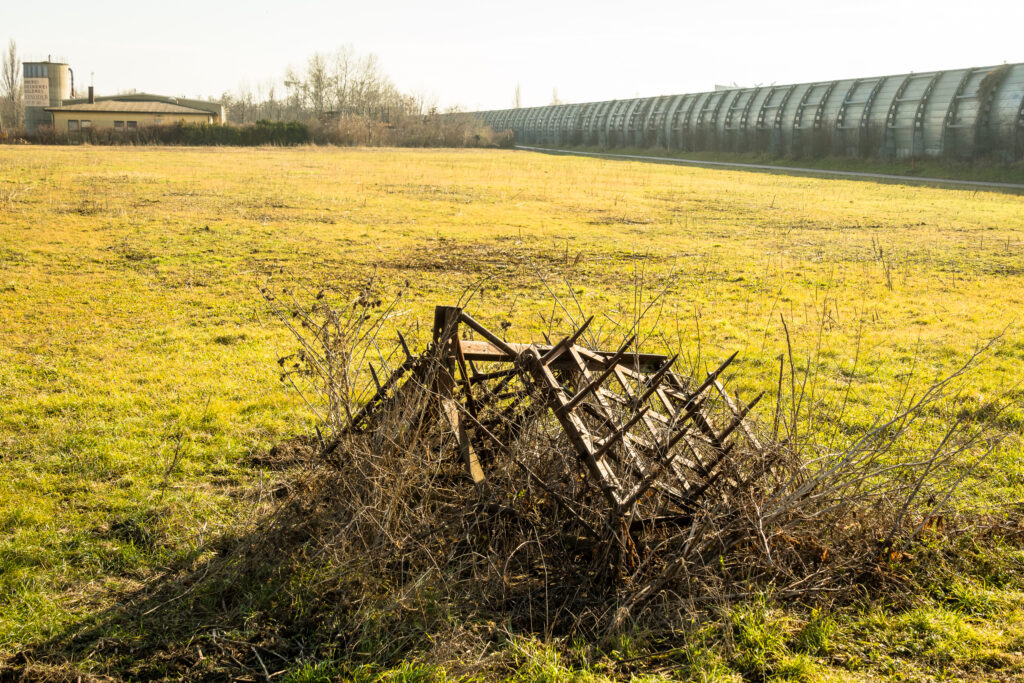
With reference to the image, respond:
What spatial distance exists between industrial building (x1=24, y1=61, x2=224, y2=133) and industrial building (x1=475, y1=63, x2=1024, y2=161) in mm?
36099

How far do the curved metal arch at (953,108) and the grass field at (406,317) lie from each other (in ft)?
39.8

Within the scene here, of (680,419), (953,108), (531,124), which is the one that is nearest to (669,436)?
(680,419)

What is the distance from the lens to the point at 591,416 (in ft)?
14.0

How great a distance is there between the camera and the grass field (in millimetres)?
3928

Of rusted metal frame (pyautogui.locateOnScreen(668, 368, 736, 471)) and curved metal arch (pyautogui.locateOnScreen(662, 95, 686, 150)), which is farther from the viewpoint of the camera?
curved metal arch (pyautogui.locateOnScreen(662, 95, 686, 150))

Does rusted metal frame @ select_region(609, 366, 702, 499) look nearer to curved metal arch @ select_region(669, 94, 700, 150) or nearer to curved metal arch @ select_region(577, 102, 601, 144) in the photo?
curved metal arch @ select_region(669, 94, 700, 150)

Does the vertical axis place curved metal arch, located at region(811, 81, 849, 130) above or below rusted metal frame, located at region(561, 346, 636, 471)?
above

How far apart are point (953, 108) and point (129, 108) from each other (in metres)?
59.4

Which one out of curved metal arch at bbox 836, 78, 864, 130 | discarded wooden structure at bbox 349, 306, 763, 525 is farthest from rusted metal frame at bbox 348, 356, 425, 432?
curved metal arch at bbox 836, 78, 864, 130

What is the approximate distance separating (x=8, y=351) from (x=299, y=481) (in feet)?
17.6

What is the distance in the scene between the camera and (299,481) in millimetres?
4367

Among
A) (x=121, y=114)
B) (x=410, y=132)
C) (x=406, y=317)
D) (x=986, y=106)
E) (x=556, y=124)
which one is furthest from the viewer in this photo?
(x=556, y=124)

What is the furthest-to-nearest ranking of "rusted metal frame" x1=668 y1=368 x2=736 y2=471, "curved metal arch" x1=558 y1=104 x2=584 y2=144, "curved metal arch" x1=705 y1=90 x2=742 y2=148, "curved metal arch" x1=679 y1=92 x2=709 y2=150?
"curved metal arch" x1=558 y1=104 x2=584 y2=144 < "curved metal arch" x1=679 y1=92 x2=709 y2=150 < "curved metal arch" x1=705 y1=90 x2=742 y2=148 < "rusted metal frame" x1=668 y1=368 x2=736 y2=471

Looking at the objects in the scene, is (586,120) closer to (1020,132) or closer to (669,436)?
(1020,132)
